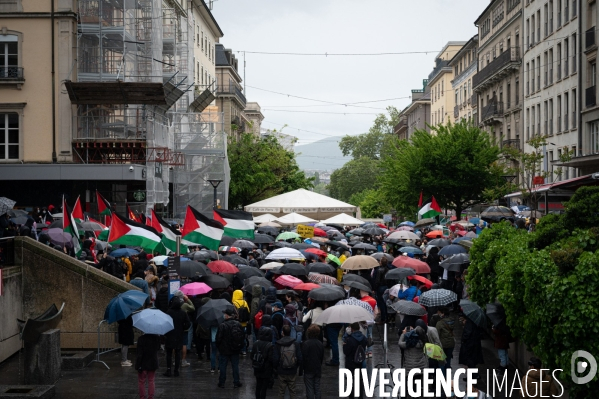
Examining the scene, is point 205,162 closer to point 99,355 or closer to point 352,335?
point 99,355

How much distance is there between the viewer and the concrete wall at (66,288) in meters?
19.6

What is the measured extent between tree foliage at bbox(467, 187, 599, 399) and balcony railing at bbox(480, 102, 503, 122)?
51.2 metres

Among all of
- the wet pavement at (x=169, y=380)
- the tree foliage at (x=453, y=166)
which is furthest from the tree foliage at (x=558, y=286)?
the tree foliage at (x=453, y=166)

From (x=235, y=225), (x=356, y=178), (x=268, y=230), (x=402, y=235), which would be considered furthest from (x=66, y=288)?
(x=356, y=178)

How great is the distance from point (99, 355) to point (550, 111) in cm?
4097

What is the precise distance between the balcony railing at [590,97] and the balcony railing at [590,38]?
7.11 ft

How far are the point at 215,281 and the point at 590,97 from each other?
102ft

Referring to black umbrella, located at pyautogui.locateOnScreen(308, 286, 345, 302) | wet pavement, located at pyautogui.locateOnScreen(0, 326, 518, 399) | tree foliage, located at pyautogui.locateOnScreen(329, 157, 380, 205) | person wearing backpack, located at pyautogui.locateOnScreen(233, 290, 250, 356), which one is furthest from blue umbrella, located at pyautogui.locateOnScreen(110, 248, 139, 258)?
tree foliage, located at pyautogui.locateOnScreen(329, 157, 380, 205)

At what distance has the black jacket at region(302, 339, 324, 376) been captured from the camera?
13727 mm

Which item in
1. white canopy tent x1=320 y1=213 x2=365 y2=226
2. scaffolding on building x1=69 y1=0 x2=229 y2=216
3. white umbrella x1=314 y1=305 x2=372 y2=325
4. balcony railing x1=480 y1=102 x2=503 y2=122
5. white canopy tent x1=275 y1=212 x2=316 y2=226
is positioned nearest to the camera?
white umbrella x1=314 y1=305 x2=372 y2=325

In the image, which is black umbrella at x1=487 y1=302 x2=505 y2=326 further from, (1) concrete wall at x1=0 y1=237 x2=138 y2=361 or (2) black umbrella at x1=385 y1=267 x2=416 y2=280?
(1) concrete wall at x1=0 y1=237 x2=138 y2=361

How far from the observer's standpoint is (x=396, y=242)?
30.8 metres

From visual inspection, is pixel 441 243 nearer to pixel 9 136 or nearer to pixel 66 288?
pixel 66 288

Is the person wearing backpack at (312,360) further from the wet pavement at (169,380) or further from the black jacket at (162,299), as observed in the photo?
the black jacket at (162,299)
